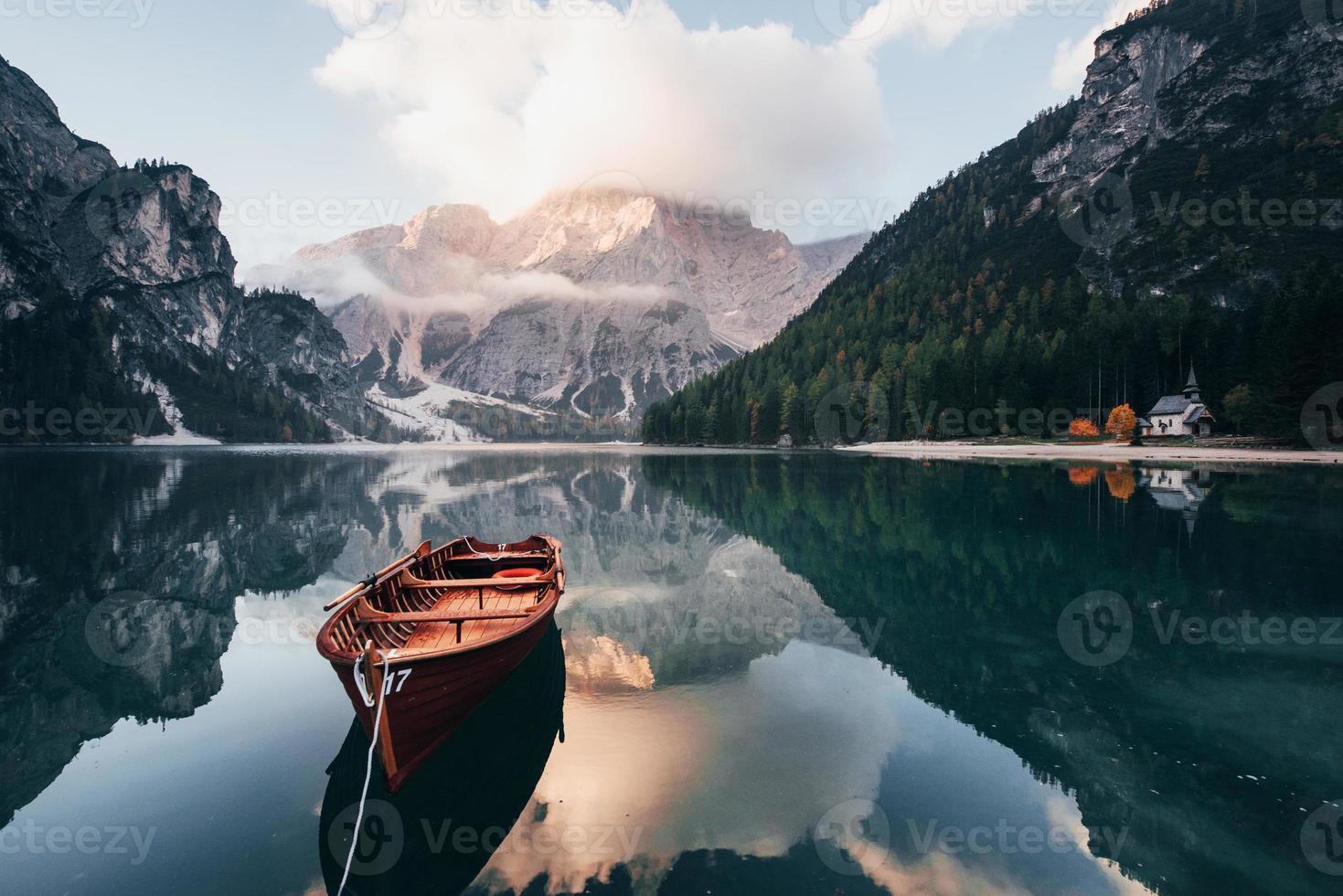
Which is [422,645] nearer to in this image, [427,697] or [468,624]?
[468,624]

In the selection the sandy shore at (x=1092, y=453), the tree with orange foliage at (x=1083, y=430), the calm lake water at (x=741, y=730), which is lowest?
the calm lake water at (x=741, y=730)

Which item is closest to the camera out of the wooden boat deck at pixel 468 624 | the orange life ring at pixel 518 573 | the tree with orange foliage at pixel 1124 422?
the wooden boat deck at pixel 468 624

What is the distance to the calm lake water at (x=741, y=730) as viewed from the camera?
865 cm

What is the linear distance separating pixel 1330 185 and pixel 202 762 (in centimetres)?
22176

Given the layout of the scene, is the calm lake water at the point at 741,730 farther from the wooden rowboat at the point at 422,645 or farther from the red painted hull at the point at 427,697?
the wooden rowboat at the point at 422,645

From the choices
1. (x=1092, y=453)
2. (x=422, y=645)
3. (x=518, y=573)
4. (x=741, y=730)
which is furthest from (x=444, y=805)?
(x=1092, y=453)

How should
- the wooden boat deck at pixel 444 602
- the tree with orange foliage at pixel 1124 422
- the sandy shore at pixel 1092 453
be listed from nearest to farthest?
1. the wooden boat deck at pixel 444 602
2. the sandy shore at pixel 1092 453
3. the tree with orange foliage at pixel 1124 422

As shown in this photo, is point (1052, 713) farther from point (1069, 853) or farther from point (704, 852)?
point (704, 852)

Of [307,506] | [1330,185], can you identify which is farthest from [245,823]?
[1330,185]

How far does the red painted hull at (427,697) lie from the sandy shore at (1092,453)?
88.3 metres

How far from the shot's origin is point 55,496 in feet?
162

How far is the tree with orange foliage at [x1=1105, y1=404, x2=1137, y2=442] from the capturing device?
3927 inches

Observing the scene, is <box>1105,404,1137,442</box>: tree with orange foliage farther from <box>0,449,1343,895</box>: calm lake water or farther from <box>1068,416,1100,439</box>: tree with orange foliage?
<box>0,449,1343,895</box>: calm lake water

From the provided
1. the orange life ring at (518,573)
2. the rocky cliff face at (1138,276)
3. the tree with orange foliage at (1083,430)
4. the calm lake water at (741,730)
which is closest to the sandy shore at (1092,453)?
the rocky cliff face at (1138,276)
